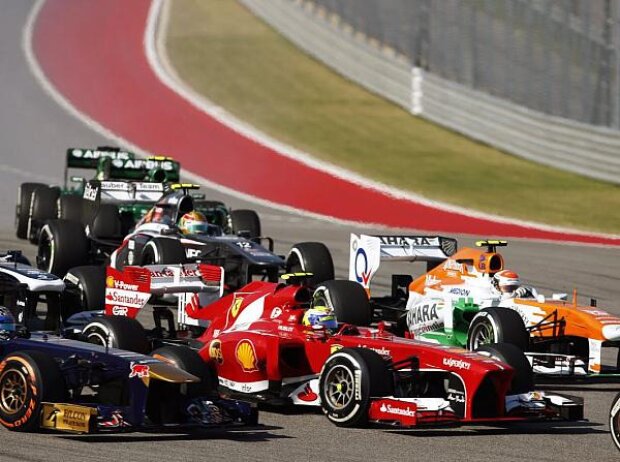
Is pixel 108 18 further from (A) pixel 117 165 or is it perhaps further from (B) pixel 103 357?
(B) pixel 103 357

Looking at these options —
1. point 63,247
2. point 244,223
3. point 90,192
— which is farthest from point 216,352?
point 90,192

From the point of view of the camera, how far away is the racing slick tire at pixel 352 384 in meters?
13.6

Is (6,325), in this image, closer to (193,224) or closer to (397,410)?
(397,410)

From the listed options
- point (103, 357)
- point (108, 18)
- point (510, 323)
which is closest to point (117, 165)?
point (510, 323)

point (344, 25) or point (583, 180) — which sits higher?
point (344, 25)

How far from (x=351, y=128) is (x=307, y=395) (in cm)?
2535

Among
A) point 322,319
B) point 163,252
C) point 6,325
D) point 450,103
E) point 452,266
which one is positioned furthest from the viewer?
point 450,103

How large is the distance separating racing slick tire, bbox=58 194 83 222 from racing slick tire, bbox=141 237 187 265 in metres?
4.67

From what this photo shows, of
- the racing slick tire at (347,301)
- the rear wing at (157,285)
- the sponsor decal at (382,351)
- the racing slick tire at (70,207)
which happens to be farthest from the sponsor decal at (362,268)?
the racing slick tire at (70,207)

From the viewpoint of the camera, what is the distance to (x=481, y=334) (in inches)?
672

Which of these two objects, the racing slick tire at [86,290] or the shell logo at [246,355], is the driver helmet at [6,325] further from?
the racing slick tire at [86,290]

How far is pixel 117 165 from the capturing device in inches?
1073

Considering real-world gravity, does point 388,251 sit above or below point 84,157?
below

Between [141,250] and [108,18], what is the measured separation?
29.7 meters
